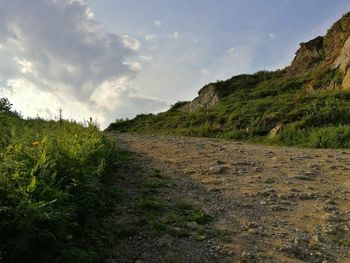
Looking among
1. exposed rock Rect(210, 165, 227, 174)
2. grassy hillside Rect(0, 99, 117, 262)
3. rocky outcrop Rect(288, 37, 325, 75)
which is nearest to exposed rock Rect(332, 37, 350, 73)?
rocky outcrop Rect(288, 37, 325, 75)

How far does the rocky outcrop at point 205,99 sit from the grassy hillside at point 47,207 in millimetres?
23843

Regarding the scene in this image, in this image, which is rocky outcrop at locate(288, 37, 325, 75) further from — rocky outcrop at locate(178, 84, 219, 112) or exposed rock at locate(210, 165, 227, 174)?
exposed rock at locate(210, 165, 227, 174)

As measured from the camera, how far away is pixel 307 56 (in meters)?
30.9

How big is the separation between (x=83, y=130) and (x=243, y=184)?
3931 mm

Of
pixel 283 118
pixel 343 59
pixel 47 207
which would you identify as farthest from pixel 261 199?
pixel 343 59

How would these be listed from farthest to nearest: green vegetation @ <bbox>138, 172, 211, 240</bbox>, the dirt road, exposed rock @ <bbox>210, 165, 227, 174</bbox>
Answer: exposed rock @ <bbox>210, 165, 227, 174</bbox>
green vegetation @ <bbox>138, 172, 211, 240</bbox>
the dirt road

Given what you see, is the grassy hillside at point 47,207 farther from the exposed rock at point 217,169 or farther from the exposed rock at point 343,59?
the exposed rock at point 343,59

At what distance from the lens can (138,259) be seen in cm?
605

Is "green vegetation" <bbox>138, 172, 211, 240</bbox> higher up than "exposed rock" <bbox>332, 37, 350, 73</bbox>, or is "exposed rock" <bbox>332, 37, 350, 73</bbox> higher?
"exposed rock" <bbox>332, 37, 350, 73</bbox>

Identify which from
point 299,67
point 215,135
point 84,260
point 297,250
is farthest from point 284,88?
point 84,260

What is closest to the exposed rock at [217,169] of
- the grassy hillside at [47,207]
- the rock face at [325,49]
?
the grassy hillside at [47,207]

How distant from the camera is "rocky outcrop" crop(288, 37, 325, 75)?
30.0m

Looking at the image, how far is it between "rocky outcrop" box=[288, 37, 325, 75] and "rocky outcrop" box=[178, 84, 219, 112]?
493 cm

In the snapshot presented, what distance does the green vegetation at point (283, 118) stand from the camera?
16.6 meters
